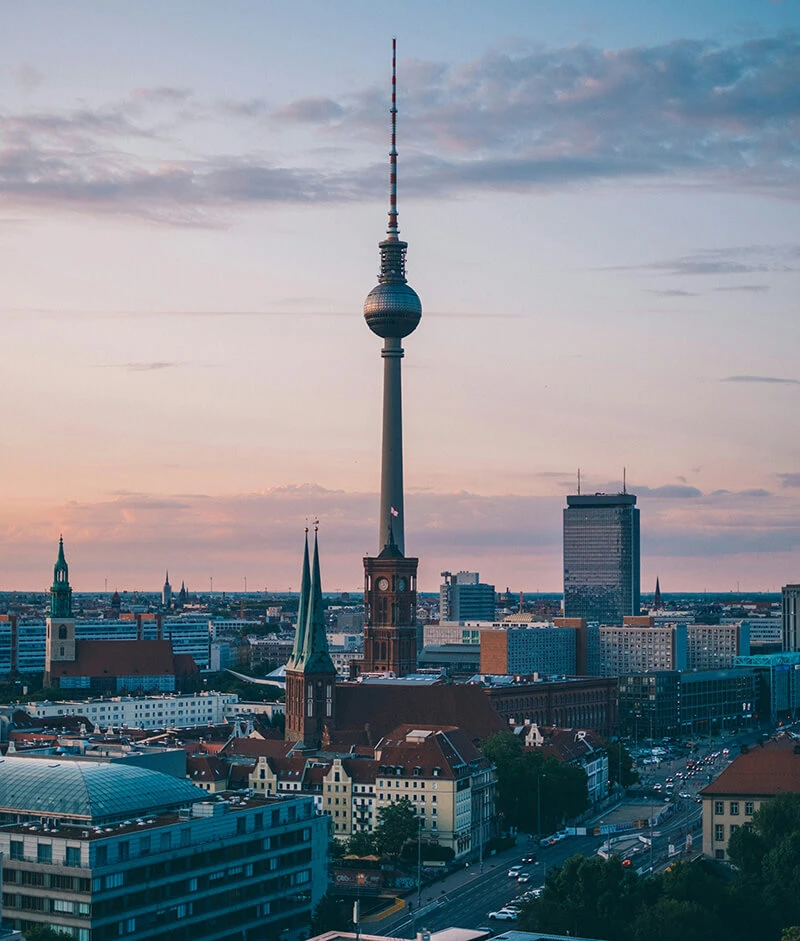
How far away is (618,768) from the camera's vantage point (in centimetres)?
14812

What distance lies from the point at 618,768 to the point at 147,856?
73993 millimetres

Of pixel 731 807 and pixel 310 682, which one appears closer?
pixel 731 807

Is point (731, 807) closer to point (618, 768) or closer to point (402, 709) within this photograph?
point (402, 709)

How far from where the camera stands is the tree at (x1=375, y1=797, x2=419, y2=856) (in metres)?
112

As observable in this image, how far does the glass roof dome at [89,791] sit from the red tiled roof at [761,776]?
30695 millimetres

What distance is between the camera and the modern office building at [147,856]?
255 feet

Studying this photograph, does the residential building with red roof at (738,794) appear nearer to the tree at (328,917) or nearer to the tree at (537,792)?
the tree at (537,792)

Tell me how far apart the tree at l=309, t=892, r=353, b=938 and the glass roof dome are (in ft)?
25.7

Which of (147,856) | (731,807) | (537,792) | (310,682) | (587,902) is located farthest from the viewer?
(310,682)

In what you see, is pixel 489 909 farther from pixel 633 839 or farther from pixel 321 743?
pixel 321 743

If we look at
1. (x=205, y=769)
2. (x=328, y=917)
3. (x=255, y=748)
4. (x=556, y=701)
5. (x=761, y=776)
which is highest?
(x=556, y=701)

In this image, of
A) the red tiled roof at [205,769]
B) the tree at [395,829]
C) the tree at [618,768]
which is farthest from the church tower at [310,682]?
the tree at [618,768]

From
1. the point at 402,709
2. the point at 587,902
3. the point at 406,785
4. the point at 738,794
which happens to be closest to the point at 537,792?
the point at 406,785

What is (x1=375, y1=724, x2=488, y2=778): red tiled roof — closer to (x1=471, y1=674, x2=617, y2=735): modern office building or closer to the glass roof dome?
the glass roof dome
